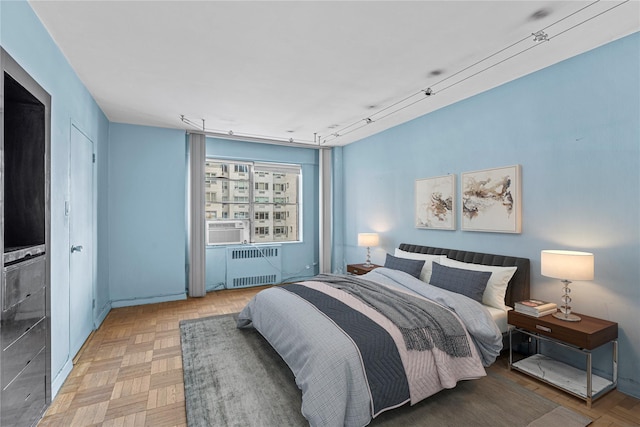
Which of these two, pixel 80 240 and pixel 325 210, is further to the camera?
pixel 325 210

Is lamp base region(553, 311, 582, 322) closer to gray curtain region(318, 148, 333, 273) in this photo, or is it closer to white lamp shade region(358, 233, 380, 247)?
white lamp shade region(358, 233, 380, 247)

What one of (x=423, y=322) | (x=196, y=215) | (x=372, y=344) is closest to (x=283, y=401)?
(x=372, y=344)

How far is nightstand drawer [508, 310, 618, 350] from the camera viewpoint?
2.19 meters

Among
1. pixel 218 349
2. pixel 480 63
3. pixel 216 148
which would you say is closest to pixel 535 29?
pixel 480 63

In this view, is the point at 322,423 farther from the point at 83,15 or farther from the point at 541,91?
the point at 541,91

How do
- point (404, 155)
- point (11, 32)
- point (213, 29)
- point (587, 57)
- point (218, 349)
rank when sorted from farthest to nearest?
point (404, 155), point (218, 349), point (587, 57), point (213, 29), point (11, 32)

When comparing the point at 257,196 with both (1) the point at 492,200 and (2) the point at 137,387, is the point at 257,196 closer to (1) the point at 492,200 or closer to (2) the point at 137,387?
(2) the point at 137,387

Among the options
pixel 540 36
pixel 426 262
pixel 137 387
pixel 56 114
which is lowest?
pixel 137 387

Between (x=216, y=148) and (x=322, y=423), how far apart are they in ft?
15.3

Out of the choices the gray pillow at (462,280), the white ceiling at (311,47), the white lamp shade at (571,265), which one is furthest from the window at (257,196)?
the white lamp shade at (571,265)

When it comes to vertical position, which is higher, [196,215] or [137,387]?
[196,215]

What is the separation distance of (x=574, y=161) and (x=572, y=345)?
4.95ft

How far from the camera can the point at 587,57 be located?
8.47ft

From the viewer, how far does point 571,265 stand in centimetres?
234
